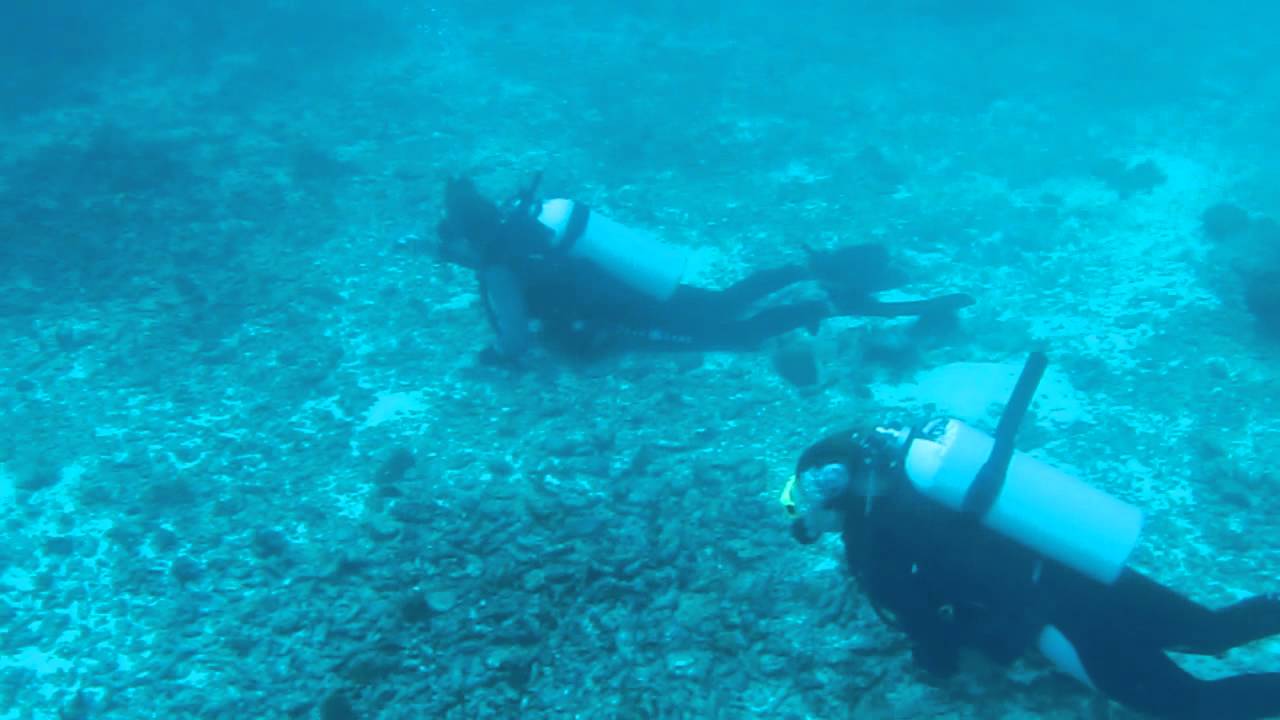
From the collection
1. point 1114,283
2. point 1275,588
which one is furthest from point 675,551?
point 1114,283

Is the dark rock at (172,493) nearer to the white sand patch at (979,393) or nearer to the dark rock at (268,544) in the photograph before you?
the dark rock at (268,544)

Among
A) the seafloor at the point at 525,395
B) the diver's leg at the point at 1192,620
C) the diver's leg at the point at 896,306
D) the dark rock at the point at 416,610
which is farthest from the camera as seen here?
the diver's leg at the point at 896,306

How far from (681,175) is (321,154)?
18.5ft

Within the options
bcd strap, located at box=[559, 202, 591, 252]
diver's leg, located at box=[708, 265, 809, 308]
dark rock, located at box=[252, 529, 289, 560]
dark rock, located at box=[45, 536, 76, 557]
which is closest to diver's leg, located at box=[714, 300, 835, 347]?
diver's leg, located at box=[708, 265, 809, 308]

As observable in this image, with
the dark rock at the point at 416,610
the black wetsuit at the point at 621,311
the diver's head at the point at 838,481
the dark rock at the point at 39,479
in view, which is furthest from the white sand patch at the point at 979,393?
the dark rock at the point at 39,479

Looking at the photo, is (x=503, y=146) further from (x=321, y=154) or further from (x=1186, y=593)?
(x=1186, y=593)

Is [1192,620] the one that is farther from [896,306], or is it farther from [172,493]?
[172,493]

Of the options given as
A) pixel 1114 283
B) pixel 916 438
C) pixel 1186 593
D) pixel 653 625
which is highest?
pixel 1114 283

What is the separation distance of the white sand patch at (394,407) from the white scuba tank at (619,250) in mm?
1983

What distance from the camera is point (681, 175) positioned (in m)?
12.1

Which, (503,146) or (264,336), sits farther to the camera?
(503,146)

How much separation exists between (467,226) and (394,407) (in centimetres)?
182

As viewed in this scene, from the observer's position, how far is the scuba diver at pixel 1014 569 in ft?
13.3

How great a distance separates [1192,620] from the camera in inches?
171
